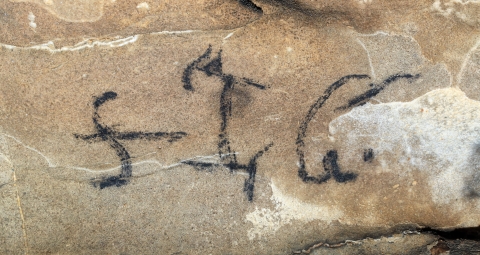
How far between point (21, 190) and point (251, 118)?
1360 millimetres

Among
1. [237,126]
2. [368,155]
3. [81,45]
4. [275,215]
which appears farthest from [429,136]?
[81,45]

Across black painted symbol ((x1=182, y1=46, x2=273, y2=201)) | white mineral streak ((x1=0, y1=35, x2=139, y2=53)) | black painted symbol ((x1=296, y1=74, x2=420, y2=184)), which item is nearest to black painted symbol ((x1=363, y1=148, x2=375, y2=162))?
black painted symbol ((x1=296, y1=74, x2=420, y2=184))

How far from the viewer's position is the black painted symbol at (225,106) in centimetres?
212

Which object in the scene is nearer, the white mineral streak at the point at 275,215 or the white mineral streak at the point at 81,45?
the white mineral streak at the point at 81,45

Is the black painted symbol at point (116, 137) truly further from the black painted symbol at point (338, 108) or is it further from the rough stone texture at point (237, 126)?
the black painted symbol at point (338, 108)

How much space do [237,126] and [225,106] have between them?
0.13 metres

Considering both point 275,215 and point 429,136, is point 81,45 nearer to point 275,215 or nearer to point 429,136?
point 275,215

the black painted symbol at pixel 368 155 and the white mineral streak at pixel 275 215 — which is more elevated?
the black painted symbol at pixel 368 155

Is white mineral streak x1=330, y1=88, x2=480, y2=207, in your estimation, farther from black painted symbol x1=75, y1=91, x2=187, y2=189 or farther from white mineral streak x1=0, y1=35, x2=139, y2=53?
white mineral streak x1=0, y1=35, x2=139, y2=53

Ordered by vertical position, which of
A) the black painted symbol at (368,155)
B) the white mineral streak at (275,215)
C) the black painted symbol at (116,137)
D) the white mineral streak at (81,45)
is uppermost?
the white mineral streak at (81,45)

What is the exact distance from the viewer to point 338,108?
7.14ft

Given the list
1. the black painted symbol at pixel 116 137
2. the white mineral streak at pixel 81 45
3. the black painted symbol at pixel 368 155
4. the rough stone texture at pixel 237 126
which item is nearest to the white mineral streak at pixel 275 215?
the rough stone texture at pixel 237 126

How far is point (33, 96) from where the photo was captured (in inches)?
82.7

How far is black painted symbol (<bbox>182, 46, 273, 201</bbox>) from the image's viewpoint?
2119mm
